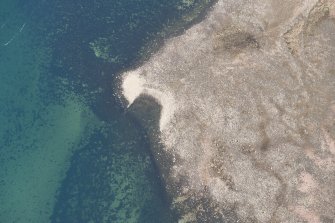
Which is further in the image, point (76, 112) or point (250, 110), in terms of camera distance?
point (76, 112)

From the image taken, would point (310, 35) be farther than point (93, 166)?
Yes

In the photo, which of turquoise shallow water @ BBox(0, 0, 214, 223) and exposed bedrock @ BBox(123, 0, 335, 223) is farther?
turquoise shallow water @ BBox(0, 0, 214, 223)

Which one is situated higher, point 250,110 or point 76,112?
point 250,110

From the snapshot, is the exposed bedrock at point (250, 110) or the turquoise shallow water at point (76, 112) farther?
the turquoise shallow water at point (76, 112)

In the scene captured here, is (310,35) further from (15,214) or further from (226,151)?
(15,214)

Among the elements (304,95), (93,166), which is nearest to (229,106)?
(304,95)
